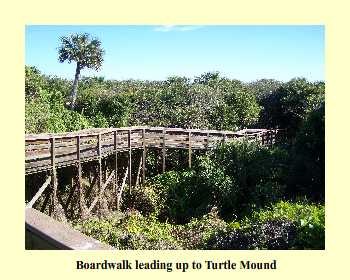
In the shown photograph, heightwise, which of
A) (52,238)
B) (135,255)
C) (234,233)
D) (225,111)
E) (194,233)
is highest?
(225,111)

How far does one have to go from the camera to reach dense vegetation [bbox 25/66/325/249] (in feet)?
34.9

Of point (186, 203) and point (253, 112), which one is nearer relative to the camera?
point (186, 203)

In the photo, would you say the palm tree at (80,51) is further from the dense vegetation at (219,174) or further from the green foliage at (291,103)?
the green foliage at (291,103)

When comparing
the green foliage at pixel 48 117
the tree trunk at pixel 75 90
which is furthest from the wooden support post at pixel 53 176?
the tree trunk at pixel 75 90

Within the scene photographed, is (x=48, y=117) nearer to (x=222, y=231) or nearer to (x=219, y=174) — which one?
(x=219, y=174)

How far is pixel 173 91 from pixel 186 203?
1202 centimetres

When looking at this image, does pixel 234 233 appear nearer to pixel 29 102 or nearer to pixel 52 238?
pixel 52 238

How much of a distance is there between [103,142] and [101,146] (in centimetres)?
23

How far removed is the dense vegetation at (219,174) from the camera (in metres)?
10.6

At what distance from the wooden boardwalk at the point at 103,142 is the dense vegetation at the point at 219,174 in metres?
0.84

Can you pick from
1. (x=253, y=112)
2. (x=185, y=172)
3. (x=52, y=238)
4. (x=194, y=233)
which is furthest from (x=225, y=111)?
(x=52, y=238)

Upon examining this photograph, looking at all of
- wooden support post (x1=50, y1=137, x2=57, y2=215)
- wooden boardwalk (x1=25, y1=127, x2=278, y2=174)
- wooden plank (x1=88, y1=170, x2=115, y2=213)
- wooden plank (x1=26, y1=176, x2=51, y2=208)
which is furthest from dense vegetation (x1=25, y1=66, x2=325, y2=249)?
wooden plank (x1=26, y1=176, x2=51, y2=208)

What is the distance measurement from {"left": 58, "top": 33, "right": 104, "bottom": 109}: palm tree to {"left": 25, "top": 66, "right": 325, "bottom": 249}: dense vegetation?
16.6 ft

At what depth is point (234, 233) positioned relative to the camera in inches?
387
